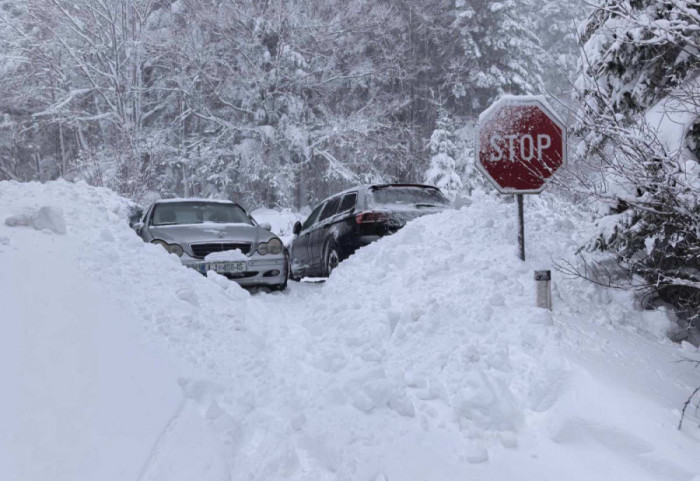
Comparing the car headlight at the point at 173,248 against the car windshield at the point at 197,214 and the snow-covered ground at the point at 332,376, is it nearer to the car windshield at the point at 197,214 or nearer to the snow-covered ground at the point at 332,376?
the car windshield at the point at 197,214

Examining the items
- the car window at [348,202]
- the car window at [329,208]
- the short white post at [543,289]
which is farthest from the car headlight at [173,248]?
the short white post at [543,289]

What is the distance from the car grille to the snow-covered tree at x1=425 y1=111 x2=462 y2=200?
49.0 feet

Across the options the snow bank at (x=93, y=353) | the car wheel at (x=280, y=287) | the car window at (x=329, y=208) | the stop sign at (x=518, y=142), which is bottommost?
the car wheel at (x=280, y=287)

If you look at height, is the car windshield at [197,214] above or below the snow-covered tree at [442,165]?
below

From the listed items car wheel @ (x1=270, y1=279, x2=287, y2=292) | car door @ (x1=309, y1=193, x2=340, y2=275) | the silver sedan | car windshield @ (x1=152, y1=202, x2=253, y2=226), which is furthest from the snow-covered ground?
car door @ (x1=309, y1=193, x2=340, y2=275)

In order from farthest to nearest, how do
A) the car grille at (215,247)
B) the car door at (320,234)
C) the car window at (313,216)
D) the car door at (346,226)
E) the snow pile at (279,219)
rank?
the snow pile at (279,219) → the car window at (313,216) → the car door at (320,234) → the car door at (346,226) → the car grille at (215,247)

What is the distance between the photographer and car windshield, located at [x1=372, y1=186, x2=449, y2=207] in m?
7.65

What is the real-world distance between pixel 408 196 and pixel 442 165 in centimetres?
1470

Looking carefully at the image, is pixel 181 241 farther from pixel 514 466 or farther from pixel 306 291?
pixel 514 466

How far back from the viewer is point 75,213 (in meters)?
6.09

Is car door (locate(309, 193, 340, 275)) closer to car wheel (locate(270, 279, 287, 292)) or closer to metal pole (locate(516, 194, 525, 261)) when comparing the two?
car wheel (locate(270, 279, 287, 292))

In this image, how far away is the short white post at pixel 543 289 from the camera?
4.41 meters

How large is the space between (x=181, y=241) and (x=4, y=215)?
233 cm

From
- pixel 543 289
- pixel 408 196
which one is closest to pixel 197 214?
pixel 408 196
